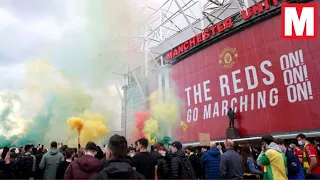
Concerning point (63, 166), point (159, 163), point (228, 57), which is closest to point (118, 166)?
point (159, 163)

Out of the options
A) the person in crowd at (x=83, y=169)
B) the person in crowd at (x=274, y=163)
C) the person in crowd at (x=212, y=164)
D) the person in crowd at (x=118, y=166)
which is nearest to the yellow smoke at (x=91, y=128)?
the person in crowd at (x=212, y=164)

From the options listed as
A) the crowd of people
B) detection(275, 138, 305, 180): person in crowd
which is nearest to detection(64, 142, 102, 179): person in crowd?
the crowd of people

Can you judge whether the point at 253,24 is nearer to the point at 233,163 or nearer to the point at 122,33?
the point at 122,33

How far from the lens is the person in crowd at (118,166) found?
91.0 inches

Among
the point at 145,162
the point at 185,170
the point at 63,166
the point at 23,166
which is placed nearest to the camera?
the point at 145,162

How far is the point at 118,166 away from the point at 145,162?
2.81 meters

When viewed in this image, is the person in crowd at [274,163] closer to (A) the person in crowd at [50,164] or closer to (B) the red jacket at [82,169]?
(B) the red jacket at [82,169]

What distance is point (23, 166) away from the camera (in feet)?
24.3

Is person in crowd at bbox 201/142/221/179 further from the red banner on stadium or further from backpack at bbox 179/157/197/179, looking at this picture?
the red banner on stadium

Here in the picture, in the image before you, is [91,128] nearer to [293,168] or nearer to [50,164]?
[50,164]

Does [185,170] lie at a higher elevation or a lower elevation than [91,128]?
lower

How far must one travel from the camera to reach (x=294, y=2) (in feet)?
65.2

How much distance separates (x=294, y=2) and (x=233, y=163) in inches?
748

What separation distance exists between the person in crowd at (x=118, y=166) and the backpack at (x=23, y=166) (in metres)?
5.92
